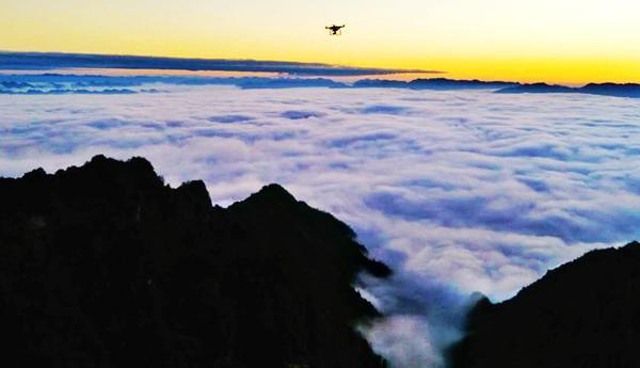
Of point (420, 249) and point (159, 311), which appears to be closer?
point (159, 311)

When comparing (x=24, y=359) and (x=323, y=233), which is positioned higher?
(x=24, y=359)

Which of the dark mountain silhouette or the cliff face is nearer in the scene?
the cliff face

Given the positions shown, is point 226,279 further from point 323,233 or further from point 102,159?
point 323,233

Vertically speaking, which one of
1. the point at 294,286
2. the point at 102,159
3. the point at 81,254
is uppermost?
the point at 102,159

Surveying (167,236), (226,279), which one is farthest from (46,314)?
(226,279)

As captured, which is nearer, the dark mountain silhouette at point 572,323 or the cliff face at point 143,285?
the cliff face at point 143,285
